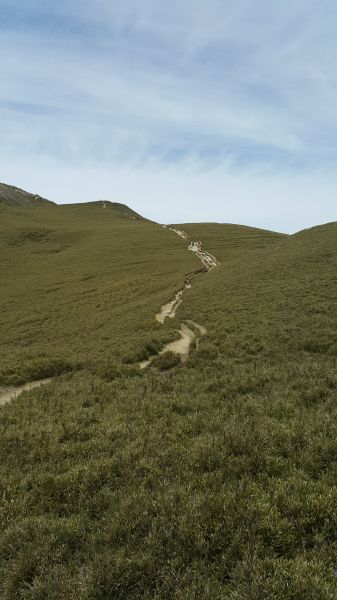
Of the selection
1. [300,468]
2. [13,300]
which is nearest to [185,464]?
[300,468]

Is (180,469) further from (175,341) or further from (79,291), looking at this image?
(79,291)

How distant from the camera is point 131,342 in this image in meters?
22.5

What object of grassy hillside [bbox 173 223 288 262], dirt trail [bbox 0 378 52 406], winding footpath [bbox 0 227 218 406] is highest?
grassy hillside [bbox 173 223 288 262]

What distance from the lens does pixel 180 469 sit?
780cm

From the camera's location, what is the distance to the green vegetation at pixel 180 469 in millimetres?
5195

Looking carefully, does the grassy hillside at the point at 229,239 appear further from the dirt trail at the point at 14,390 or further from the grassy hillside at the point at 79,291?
the dirt trail at the point at 14,390

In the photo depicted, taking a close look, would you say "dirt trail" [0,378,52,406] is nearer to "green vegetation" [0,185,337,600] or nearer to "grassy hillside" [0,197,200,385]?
"grassy hillside" [0,197,200,385]

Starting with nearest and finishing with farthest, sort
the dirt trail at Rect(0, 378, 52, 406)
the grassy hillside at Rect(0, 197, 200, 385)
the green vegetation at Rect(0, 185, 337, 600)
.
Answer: the green vegetation at Rect(0, 185, 337, 600) → the dirt trail at Rect(0, 378, 52, 406) → the grassy hillside at Rect(0, 197, 200, 385)

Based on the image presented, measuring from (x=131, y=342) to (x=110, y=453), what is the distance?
1359 cm

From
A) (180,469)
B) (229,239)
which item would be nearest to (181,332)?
A: (180,469)

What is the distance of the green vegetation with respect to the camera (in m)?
5.20

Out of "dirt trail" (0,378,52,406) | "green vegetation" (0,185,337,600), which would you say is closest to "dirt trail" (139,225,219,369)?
"green vegetation" (0,185,337,600)

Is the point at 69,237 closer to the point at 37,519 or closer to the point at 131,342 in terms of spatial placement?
the point at 131,342

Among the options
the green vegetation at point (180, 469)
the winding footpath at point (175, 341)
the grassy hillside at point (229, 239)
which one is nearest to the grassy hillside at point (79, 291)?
the green vegetation at point (180, 469)
